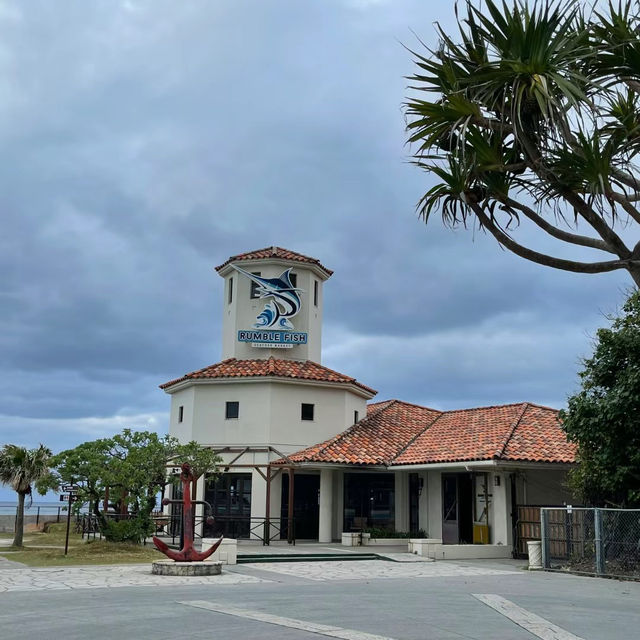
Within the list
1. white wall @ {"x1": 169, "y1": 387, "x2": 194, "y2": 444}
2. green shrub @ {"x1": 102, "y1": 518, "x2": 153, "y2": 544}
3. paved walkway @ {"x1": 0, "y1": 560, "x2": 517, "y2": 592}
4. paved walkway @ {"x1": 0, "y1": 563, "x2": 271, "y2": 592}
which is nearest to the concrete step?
paved walkway @ {"x1": 0, "y1": 560, "x2": 517, "y2": 592}

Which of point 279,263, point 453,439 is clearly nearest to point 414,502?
point 453,439

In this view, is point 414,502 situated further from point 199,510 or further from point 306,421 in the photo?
point 199,510

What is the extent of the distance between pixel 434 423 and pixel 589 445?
11703mm

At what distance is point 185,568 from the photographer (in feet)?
53.5

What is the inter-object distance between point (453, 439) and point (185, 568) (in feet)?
41.3

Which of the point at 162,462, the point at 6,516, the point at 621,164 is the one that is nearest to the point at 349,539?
the point at 162,462

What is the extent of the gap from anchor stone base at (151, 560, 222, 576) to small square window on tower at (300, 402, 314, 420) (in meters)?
11.5

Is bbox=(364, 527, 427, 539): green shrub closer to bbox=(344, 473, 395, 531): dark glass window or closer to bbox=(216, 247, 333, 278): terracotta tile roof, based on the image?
bbox=(344, 473, 395, 531): dark glass window

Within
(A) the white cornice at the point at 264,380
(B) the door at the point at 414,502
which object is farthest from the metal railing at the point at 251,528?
(A) the white cornice at the point at 264,380

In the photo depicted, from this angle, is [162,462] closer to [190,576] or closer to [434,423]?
[190,576]

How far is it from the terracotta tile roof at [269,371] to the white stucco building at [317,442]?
58mm

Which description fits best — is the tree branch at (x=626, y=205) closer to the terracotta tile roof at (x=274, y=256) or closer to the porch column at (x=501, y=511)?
the porch column at (x=501, y=511)

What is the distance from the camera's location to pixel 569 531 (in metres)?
19.1

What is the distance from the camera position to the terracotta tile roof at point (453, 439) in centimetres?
2344
